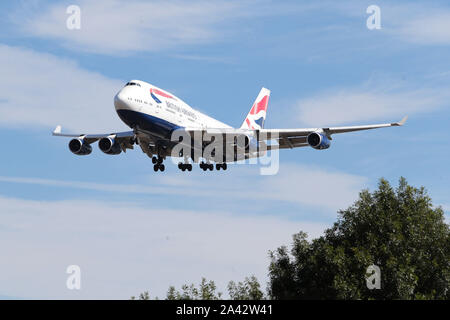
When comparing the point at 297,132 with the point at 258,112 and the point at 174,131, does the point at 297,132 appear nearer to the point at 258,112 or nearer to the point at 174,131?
the point at 174,131

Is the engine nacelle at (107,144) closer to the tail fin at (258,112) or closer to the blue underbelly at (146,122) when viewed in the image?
the blue underbelly at (146,122)

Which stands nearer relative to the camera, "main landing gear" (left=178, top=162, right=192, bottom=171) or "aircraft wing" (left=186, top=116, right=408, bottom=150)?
"aircraft wing" (left=186, top=116, right=408, bottom=150)

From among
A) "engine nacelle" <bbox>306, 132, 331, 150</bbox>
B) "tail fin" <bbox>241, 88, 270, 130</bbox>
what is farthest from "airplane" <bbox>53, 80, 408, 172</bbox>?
"tail fin" <bbox>241, 88, 270, 130</bbox>

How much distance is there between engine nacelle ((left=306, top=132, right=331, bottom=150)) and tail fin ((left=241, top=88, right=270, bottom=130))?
2025cm

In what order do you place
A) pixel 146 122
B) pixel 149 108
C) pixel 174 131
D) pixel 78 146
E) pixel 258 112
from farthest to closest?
pixel 258 112
pixel 78 146
pixel 174 131
pixel 146 122
pixel 149 108

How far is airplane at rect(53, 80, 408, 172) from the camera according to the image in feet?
180

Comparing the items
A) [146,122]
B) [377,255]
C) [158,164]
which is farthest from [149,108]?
[377,255]

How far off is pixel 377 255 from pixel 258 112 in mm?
23073

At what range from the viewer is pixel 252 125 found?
261ft

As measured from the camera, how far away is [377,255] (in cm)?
6794

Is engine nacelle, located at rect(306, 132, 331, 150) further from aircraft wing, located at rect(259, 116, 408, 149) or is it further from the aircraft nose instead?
the aircraft nose

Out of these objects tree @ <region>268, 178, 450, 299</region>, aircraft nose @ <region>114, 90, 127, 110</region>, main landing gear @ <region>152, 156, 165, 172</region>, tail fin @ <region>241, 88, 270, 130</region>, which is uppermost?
tail fin @ <region>241, 88, 270, 130</region>
